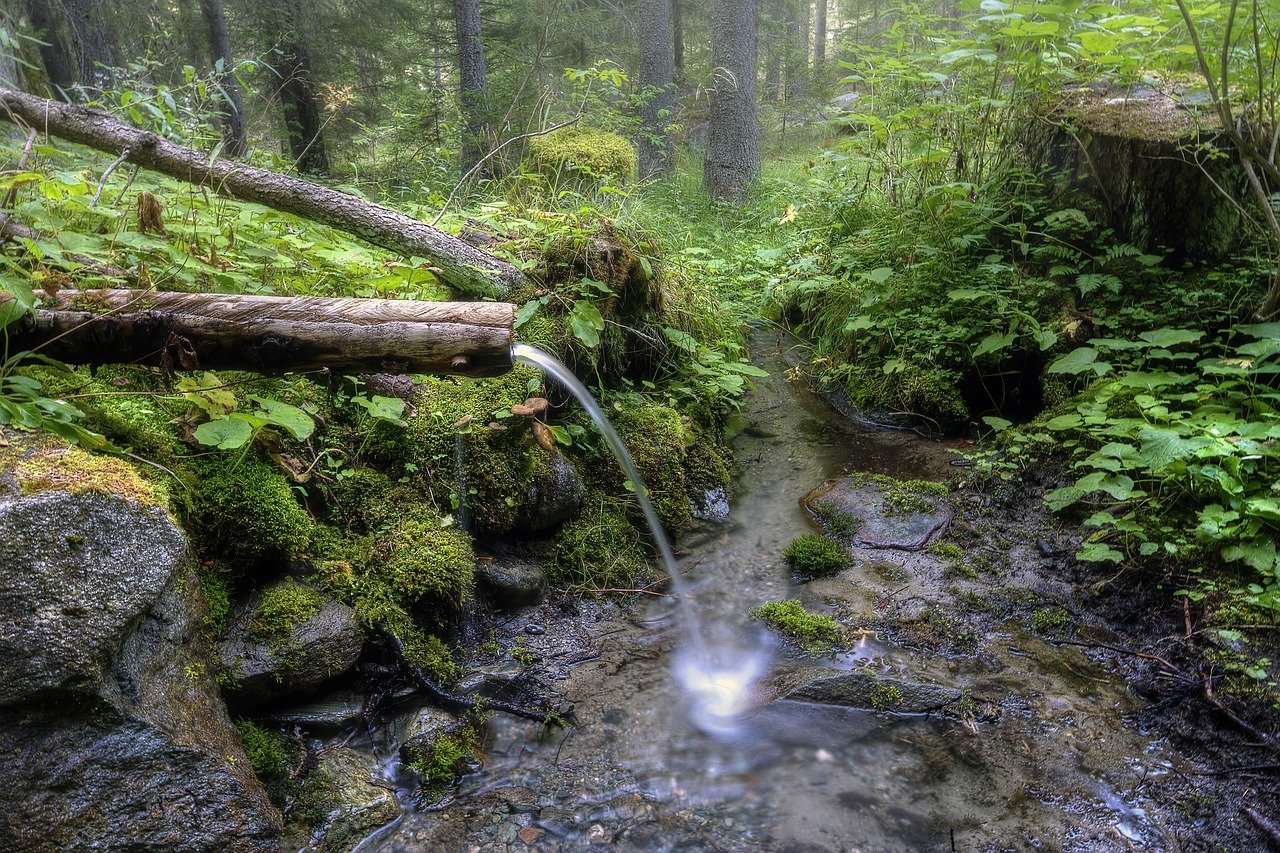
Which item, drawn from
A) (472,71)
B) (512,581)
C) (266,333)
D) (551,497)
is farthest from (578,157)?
(266,333)

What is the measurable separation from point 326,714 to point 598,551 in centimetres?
168

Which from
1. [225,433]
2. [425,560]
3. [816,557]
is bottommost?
[816,557]

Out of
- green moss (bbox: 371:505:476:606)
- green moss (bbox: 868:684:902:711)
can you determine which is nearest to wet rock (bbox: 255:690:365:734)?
green moss (bbox: 371:505:476:606)

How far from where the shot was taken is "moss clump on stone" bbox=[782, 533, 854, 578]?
13.9 ft

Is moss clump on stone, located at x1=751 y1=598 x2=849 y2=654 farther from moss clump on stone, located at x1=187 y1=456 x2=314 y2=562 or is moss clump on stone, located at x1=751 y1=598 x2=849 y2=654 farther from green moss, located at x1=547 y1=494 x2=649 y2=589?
moss clump on stone, located at x1=187 y1=456 x2=314 y2=562

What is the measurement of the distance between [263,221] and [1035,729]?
482 centimetres

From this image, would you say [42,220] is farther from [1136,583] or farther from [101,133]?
[1136,583]

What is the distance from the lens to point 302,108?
10.6 m

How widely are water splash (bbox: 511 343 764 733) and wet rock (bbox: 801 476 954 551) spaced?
1.16m

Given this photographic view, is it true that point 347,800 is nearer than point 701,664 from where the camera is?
Yes

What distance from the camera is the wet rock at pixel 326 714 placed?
283cm

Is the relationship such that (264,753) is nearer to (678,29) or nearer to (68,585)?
(68,585)

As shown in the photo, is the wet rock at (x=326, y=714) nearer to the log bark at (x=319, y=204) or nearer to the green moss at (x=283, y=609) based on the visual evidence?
the green moss at (x=283, y=609)

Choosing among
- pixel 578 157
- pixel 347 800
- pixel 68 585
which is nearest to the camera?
pixel 68 585
